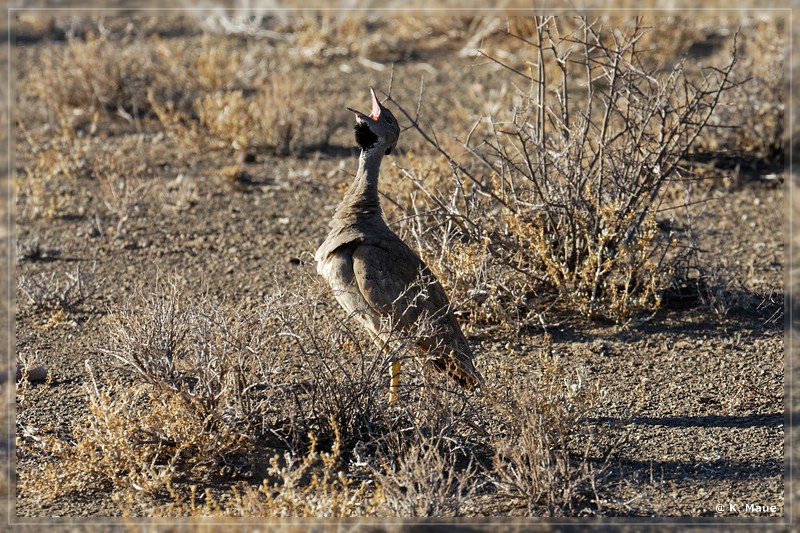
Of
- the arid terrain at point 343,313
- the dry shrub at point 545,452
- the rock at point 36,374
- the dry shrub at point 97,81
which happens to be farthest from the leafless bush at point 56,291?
the dry shrub at point 97,81

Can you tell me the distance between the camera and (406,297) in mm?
5422

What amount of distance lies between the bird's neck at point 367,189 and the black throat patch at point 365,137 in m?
0.03

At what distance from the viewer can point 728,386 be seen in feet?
19.2

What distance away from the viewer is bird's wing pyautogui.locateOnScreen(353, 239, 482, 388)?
17.6 feet

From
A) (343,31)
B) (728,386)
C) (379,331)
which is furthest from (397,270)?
(343,31)

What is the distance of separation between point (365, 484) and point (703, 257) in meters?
3.62

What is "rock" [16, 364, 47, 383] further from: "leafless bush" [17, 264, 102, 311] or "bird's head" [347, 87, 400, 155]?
"bird's head" [347, 87, 400, 155]

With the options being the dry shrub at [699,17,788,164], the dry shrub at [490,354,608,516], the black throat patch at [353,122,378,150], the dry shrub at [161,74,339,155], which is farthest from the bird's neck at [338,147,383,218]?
the dry shrub at [699,17,788,164]

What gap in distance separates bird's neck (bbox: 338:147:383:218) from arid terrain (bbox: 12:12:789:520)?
363mm

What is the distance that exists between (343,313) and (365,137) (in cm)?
130

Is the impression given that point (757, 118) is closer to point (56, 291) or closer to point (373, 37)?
point (373, 37)

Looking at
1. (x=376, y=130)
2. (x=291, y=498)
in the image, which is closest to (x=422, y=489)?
(x=291, y=498)

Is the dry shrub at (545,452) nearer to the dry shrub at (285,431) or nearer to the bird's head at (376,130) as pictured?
the dry shrub at (285,431)

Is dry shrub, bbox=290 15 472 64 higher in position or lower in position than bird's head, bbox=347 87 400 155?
higher
